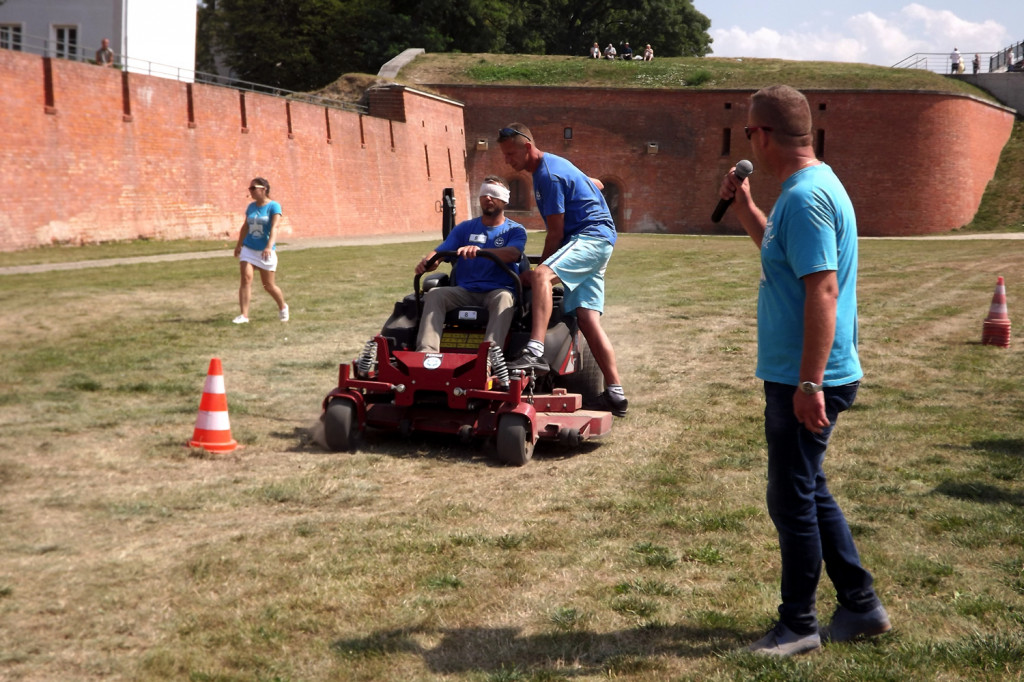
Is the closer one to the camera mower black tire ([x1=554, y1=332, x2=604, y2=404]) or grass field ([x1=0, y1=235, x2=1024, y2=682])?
grass field ([x1=0, y1=235, x2=1024, y2=682])

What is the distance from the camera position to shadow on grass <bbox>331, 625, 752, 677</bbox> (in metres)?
3.36

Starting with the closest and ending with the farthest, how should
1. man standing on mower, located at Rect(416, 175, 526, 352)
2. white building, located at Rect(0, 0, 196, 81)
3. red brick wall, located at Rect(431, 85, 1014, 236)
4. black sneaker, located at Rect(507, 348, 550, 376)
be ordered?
black sneaker, located at Rect(507, 348, 550, 376) < man standing on mower, located at Rect(416, 175, 526, 352) < white building, located at Rect(0, 0, 196, 81) < red brick wall, located at Rect(431, 85, 1014, 236)

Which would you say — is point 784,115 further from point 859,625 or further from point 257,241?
point 257,241

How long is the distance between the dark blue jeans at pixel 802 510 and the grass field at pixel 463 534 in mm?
192

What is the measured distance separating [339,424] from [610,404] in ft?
5.94

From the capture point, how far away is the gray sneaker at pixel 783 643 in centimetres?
342

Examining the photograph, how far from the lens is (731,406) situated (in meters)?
Result: 7.70

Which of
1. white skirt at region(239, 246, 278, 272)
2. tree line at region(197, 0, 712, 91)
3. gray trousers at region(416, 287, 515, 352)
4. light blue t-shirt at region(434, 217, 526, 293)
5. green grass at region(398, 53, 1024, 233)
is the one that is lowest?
gray trousers at region(416, 287, 515, 352)

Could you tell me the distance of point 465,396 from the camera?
6.20 meters

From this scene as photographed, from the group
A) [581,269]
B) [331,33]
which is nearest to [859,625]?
[581,269]

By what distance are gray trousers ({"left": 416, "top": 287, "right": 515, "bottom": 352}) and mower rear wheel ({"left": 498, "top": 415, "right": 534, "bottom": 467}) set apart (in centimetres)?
58

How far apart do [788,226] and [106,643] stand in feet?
8.33

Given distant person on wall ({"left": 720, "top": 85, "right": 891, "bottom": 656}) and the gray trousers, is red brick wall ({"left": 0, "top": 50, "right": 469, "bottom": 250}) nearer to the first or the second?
the gray trousers

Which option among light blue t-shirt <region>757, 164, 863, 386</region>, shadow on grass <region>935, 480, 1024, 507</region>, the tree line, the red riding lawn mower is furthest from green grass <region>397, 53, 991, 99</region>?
light blue t-shirt <region>757, 164, 863, 386</region>
